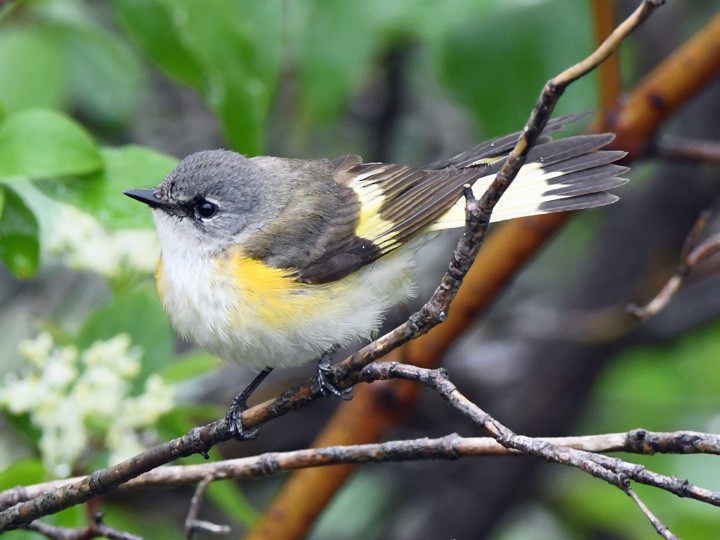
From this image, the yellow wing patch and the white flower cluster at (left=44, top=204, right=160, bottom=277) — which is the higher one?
the white flower cluster at (left=44, top=204, right=160, bottom=277)

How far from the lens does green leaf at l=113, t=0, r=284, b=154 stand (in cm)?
237

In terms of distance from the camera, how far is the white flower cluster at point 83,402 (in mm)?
2395

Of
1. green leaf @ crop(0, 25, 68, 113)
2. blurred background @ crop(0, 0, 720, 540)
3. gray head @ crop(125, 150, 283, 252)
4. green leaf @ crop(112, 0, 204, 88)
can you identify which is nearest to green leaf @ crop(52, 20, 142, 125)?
blurred background @ crop(0, 0, 720, 540)

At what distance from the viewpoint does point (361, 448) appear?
1900 mm

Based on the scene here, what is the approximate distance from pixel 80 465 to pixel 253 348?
0.60 metres

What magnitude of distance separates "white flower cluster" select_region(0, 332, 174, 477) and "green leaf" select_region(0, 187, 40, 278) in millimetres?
337

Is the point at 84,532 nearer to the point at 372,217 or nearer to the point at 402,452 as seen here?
the point at 402,452

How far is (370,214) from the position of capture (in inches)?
109

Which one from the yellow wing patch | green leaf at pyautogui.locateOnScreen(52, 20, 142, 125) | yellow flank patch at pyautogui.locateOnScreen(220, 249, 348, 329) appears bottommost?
yellow flank patch at pyautogui.locateOnScreen(220, 249, 348, 329)

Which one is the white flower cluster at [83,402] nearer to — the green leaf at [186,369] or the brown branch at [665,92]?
the green leaf at [186,369]

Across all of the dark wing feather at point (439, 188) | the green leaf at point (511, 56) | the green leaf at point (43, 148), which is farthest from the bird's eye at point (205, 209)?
the green leaf at point (511, 56)

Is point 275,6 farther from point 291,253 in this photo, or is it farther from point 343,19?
point 291,253

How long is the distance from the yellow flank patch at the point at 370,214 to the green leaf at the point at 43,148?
810 millimetres

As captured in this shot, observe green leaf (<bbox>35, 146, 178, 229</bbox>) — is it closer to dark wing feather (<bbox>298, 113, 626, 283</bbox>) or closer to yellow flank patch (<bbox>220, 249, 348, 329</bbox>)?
yellow flank patch (<bbox>220, 249, 348, 329</bbox>)
